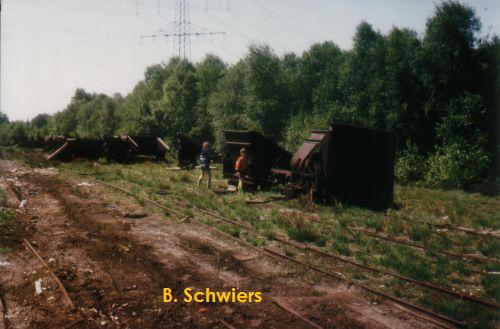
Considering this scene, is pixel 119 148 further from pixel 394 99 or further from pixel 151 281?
pixel 151 281

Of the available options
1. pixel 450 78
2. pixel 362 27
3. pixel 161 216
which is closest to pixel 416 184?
pixel 450 78

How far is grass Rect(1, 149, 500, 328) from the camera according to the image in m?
5.62

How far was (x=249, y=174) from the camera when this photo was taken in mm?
14258

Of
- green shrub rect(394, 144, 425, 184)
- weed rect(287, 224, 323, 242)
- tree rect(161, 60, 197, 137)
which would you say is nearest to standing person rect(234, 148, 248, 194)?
weed rect(287, 224, 323, 242)

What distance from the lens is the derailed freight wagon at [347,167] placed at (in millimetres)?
11516

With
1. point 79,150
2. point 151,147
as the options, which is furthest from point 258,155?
point 79,150

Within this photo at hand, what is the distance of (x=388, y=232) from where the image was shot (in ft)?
29.0

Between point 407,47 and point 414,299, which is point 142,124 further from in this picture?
point 414,299

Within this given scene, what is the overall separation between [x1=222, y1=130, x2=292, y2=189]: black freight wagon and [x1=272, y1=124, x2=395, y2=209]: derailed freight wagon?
1903 mm

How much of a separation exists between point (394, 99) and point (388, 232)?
18414mm

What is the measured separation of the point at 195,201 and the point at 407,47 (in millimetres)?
23143

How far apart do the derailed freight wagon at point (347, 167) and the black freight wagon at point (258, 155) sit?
1903 mm

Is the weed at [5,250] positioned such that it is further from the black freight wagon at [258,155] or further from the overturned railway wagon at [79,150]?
the overturned railway wagon at [79,150]

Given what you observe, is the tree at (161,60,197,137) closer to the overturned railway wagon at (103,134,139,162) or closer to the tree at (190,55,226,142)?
the tree at (190,55,226,142)
